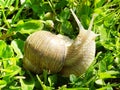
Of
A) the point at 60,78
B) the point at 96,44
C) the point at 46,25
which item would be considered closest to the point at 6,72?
the point at 60,78

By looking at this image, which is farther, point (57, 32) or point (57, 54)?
point (57, 32)

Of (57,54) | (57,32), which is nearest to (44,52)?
(57,54)

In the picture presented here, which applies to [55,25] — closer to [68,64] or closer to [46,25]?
[46,25]

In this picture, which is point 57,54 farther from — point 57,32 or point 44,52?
point 57,32
